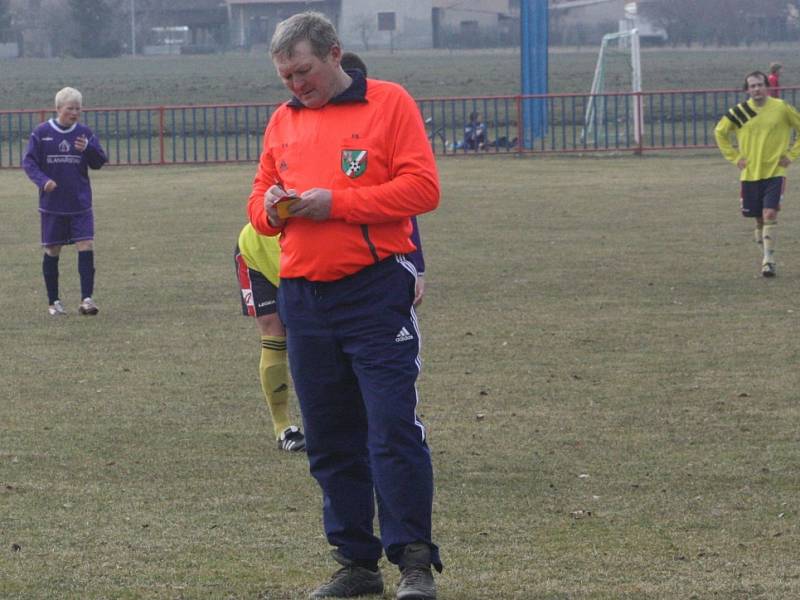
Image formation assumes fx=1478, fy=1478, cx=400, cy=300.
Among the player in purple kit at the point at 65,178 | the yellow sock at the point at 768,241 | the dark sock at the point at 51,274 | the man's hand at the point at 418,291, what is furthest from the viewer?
the yellow sock at the point at 768,241

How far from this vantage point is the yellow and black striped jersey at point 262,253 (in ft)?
23.9

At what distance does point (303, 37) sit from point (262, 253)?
270 cm

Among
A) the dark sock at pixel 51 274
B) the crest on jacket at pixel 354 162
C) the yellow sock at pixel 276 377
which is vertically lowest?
the yellow sock at pixel 276 377

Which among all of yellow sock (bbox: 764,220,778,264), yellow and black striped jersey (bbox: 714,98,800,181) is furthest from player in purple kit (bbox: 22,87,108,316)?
yellow sock (bbox: 764,220,778,264)

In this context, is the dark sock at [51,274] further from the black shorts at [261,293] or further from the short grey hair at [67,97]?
the black shorts at [261,293]

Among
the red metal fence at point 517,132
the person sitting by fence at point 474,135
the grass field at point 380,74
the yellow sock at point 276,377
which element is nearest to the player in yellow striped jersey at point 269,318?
the yellow sock at point 276,377

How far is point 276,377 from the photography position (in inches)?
298

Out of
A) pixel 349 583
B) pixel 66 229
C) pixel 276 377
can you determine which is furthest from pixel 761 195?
pixel 349 583

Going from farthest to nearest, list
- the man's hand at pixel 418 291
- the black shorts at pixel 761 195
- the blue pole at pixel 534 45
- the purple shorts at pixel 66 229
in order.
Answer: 1. the blue pole at pixel 534 45
2. the black shorts at pixel 761 195
3. the purple shorts at pixel 66 229
4. the man's hand at pixel 418 291

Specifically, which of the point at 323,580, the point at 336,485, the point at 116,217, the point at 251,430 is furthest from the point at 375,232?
the point at 116,217

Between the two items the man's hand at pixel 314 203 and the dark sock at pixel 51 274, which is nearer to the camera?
the man's hand at pixel 314 203

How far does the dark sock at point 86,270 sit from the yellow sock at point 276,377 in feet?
16.6

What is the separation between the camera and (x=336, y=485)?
200 inches

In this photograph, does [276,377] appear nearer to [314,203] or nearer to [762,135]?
[314,203]
